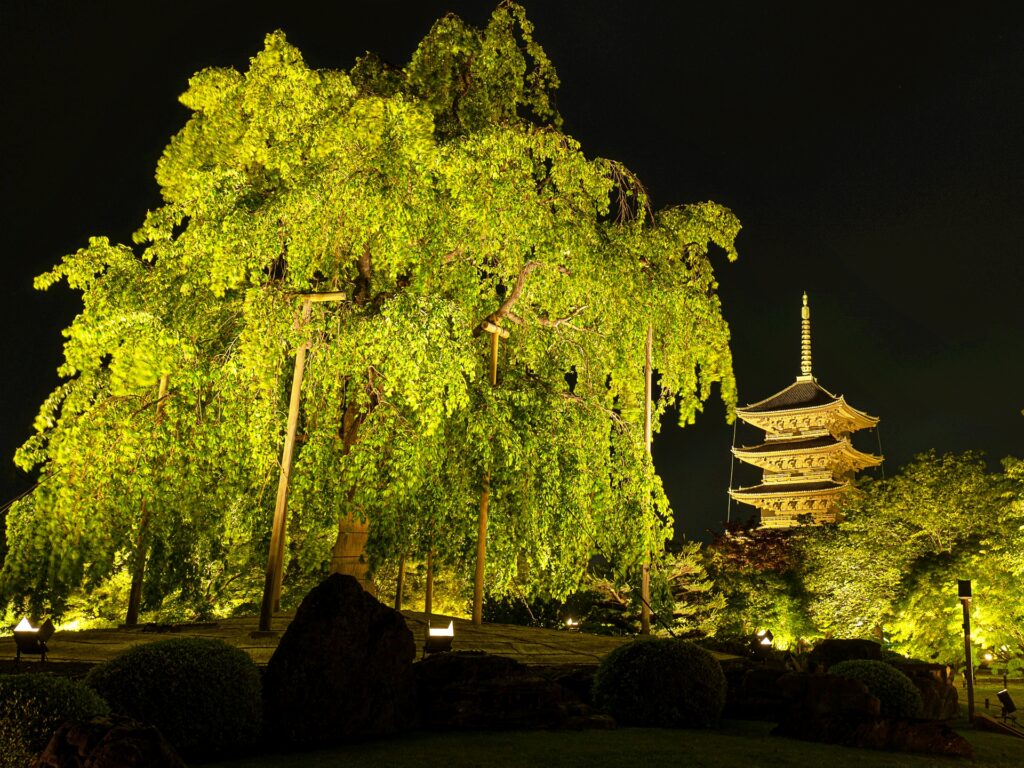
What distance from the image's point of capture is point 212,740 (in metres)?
5.48

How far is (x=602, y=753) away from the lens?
6031mm

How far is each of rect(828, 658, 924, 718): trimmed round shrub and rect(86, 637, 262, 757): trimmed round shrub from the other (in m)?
5.72

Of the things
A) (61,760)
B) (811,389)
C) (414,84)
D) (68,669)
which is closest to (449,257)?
(414,84)

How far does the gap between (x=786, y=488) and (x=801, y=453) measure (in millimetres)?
1871

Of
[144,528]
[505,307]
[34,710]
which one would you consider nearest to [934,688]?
[505,307]

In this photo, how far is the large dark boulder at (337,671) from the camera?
591cm

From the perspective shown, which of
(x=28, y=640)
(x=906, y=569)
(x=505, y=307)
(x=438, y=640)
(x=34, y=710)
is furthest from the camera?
(x=906, y=569)

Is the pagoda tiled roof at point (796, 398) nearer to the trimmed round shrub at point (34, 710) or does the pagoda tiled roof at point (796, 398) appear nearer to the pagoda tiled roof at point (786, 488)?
the pagoda tiled roof at point (786, 488)

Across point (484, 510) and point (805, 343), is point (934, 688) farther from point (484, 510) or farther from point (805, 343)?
point (805, 343)

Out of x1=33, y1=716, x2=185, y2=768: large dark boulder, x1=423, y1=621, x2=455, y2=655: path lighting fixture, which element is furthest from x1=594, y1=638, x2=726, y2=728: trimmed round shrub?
x1=33, y1=716, x2=185, y2=768: large dark boulder

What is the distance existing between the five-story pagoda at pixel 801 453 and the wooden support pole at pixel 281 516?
36254 mm

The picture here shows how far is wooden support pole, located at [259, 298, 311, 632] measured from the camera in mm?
8078

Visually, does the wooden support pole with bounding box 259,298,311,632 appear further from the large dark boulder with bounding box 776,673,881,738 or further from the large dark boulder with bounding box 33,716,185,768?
the large dark boulder with bounding box 776,673,881,738

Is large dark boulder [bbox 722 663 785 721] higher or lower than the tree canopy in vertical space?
lower
